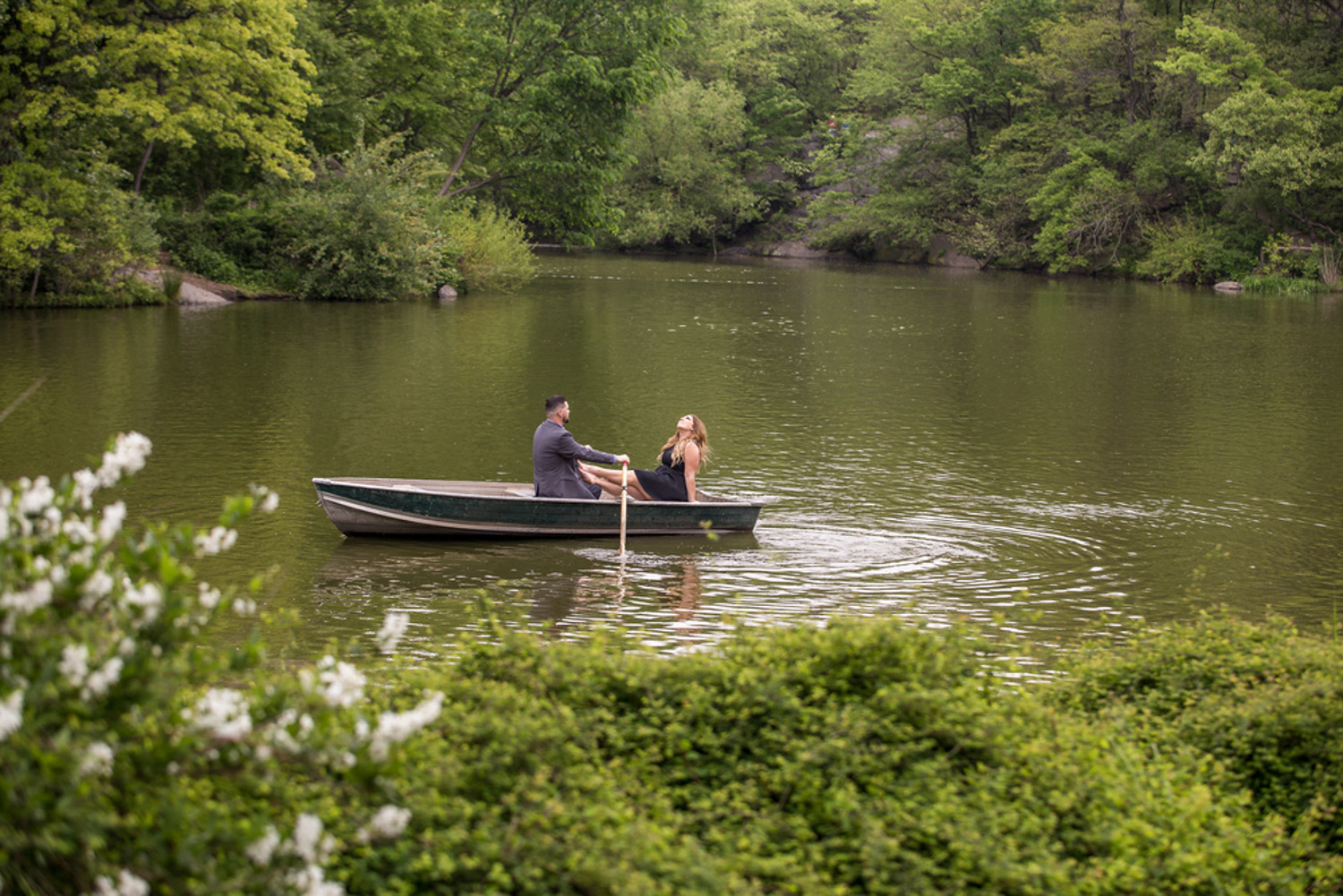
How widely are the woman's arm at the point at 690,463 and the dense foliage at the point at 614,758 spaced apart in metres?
5.51

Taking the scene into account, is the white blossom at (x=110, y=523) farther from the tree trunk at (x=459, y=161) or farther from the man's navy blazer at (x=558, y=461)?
the tree trunk at (x=459, y=161)

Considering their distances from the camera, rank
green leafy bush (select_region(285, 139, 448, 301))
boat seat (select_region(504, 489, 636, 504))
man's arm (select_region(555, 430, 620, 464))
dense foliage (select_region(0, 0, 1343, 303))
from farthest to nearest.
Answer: green leafy bush (select_region(285, 139, 448, 301))
dense foliage (select_region(0, 0, 1343, 303))
man's arm (select_region(555, 430, 620, 464))
boat seat (select_region(504, 489, 636, 504))

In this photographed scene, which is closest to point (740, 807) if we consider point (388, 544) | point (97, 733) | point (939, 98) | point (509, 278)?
point (97, 733)

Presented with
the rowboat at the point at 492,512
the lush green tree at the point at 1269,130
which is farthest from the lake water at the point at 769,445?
the lush green tree at the point at 1269,130

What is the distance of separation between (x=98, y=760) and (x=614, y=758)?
1945 millimetres

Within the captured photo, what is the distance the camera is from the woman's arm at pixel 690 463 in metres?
11.7

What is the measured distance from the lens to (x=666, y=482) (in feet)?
38.7

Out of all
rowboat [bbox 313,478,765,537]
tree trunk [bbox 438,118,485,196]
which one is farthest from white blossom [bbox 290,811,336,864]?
tree trunk [bbox 438,118,485,196]

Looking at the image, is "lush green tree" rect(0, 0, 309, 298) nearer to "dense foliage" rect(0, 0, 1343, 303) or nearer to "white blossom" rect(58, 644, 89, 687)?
"dense foliage" rect(0, 0, 1343, 303)

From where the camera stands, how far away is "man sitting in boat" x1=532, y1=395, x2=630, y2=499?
37.4ft

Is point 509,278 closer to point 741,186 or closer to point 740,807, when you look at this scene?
point 741,186

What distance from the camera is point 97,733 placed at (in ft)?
10.6

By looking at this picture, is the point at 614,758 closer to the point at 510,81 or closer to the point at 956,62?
the point at 510,81

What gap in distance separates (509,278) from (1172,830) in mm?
33085
